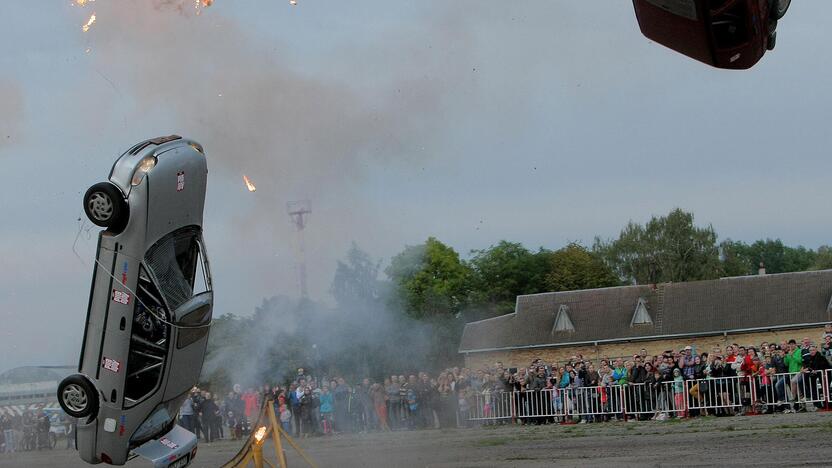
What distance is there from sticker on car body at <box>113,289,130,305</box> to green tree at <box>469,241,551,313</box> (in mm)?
48438

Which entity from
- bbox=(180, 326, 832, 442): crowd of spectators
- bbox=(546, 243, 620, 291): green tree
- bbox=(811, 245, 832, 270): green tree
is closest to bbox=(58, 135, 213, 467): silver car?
bbox=(180, 326, 832, 442): crowd of spectators

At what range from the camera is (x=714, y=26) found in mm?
6766

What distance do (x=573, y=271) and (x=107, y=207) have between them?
80527mm

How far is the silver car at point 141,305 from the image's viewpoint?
500 inches

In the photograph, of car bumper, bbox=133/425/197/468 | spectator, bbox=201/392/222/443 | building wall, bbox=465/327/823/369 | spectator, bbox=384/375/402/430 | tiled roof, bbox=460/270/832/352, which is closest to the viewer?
car bumper, bbox=133/425/197/468

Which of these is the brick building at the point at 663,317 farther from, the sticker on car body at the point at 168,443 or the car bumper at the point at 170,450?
the sticker on car body at the point at 168,443

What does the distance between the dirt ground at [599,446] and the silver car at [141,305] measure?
16.2 ft

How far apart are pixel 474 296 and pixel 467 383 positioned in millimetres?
9823

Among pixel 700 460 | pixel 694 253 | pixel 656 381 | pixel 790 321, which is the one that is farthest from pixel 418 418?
pixel 694 253

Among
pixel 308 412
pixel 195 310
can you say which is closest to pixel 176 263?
pixel 195 310

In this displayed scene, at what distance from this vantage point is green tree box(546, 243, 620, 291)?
3460 inches

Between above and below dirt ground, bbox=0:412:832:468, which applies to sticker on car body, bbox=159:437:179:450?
above

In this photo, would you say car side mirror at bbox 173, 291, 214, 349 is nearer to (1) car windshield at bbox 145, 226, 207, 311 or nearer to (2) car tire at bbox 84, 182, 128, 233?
→ (1) car windshield at bbox 145, 226, 207, 311

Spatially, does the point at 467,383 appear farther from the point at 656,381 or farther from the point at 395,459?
the point at 395,459
